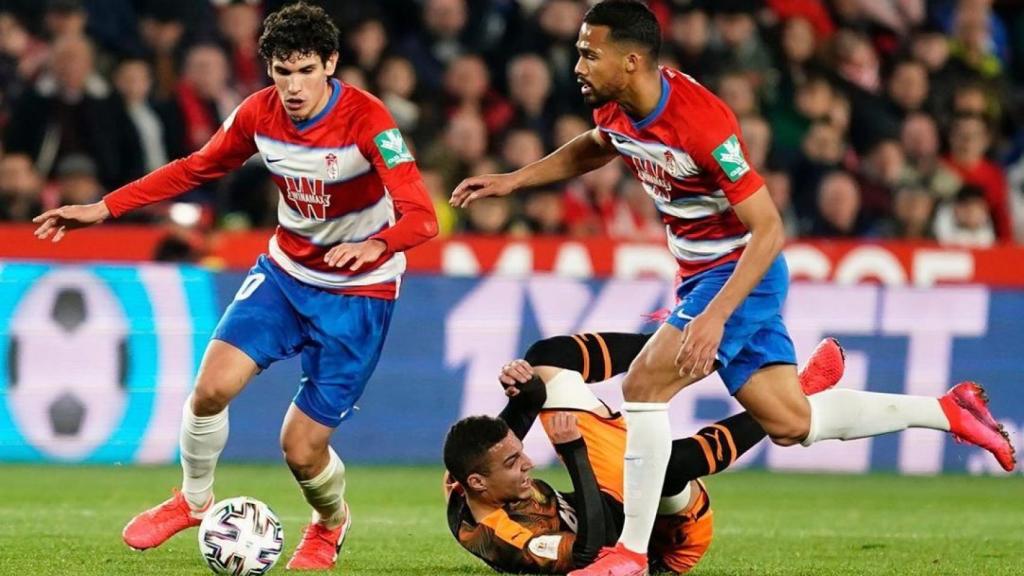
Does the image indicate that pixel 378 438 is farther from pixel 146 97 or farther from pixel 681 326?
pixel 681 326

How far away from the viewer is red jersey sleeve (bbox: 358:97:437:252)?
6.37 metres

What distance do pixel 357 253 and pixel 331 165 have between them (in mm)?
764

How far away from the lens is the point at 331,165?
6.73 meters

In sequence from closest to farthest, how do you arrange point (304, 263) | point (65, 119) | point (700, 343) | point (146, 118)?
point (700, 343), point (304, 263), point (65, 119), point (146, 118)

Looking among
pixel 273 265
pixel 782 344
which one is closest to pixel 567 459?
pixel 782 344

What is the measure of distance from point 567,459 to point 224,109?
6807mm

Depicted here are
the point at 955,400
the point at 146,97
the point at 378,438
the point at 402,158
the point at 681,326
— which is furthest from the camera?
the point at 146,97

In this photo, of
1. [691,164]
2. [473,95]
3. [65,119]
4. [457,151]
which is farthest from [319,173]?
[473,95]

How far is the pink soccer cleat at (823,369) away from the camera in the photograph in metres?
7.30

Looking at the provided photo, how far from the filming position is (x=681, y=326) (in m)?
6.17

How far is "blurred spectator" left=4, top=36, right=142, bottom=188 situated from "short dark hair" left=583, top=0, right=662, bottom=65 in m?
6.38

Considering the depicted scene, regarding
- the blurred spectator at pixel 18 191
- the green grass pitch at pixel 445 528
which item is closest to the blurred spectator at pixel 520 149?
the green grass pitch at pixel 445 528

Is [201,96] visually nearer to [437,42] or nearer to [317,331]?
[437,42]

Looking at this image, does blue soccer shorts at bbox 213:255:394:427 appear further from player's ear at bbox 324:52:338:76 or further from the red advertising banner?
the red advertising banner
